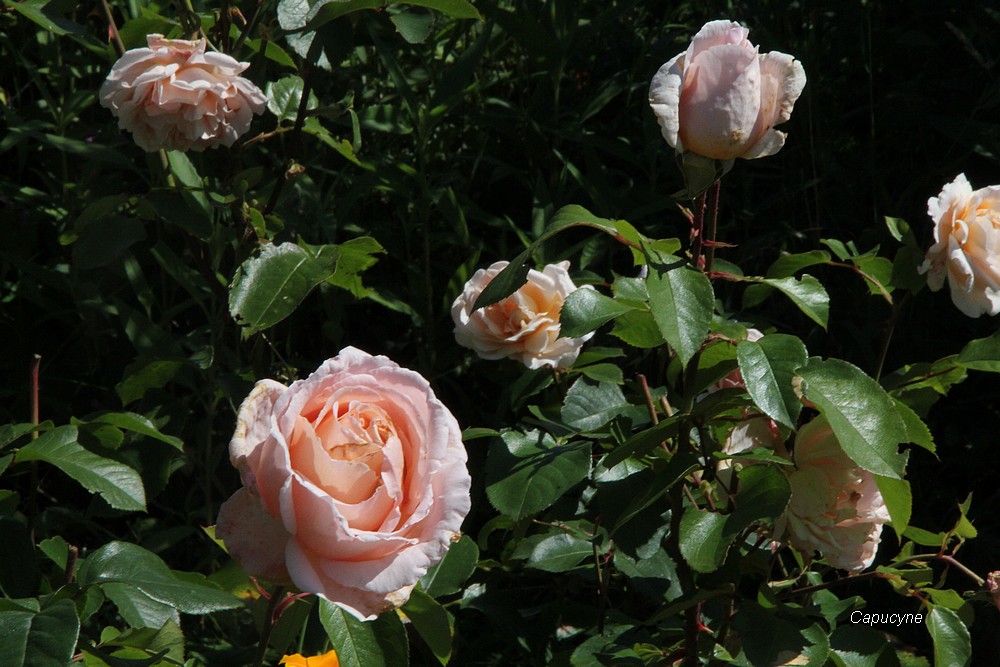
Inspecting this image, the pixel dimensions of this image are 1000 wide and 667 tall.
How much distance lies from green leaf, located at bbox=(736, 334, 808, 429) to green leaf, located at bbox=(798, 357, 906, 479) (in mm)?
19

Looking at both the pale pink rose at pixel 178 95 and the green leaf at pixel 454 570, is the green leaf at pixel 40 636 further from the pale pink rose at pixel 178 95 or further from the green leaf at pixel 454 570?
the pale pink rose at pixel 178 95

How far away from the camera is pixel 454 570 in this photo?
1079 millimetres

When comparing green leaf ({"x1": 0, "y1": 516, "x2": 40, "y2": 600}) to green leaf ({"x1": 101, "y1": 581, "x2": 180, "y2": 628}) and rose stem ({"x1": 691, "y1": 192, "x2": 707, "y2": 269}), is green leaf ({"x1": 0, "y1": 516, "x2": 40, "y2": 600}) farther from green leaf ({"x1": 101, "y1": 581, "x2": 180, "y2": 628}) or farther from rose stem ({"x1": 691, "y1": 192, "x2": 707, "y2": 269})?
rose stem ({"x1": 691, "y1": 192, "x2": 707, "y2": 269})

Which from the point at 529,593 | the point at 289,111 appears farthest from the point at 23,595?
the point at 529,593

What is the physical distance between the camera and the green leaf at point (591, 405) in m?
1.19

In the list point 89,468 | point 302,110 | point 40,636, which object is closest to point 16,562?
point 89,468

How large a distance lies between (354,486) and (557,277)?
0.68 metres

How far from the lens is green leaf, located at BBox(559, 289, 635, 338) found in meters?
0.91

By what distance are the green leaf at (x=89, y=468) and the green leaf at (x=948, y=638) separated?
0.81 m

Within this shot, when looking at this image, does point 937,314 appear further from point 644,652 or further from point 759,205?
point 644,652

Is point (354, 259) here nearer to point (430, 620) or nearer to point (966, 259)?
point (430, 620)

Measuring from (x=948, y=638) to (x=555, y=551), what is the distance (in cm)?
45

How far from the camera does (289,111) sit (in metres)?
1.54

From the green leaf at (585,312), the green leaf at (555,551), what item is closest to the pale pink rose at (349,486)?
the green leaf at (585,312)
